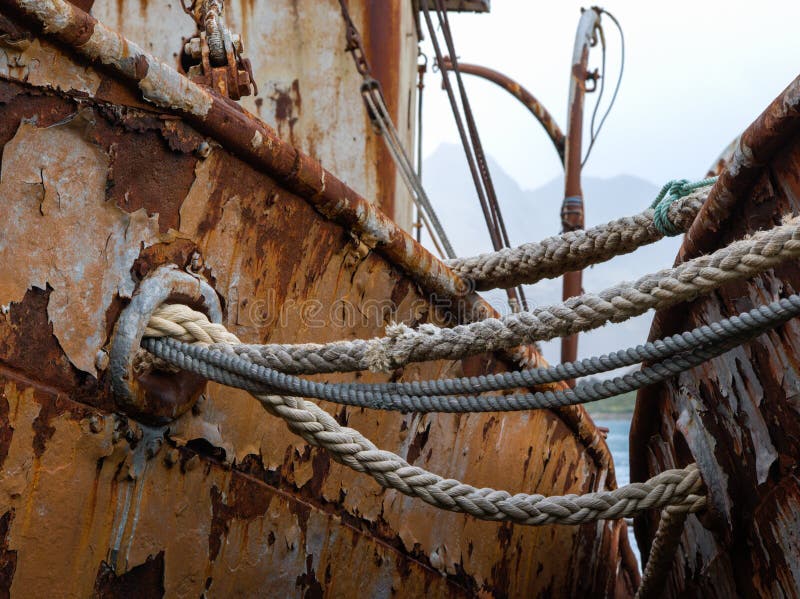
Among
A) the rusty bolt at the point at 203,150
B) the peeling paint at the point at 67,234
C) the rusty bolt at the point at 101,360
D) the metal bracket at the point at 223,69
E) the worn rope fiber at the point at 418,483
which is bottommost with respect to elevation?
the worn rope fiber at the point at 418,483

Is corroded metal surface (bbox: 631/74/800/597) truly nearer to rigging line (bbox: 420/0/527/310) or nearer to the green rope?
the green rope

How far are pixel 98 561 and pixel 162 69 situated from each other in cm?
99

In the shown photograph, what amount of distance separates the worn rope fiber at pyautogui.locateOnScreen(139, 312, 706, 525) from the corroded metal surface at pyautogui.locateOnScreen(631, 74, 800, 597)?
350mm

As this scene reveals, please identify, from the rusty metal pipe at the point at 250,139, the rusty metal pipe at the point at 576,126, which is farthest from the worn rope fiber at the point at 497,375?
the rusty metal pipe at the point at 576,126

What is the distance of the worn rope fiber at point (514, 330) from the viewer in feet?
5.22

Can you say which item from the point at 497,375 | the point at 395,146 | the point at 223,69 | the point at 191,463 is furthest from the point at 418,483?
the point at 395,146

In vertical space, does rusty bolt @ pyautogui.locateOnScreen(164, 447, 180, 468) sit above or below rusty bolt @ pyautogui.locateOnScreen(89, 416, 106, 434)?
below

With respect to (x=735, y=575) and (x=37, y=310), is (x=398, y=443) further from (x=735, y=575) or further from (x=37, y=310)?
(x=37, y=310)

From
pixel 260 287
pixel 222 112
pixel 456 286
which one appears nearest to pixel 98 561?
pixel 260 287

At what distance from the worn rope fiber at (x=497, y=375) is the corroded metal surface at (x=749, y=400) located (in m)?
0.21

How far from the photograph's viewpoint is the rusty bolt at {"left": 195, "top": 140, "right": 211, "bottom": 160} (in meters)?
1.70

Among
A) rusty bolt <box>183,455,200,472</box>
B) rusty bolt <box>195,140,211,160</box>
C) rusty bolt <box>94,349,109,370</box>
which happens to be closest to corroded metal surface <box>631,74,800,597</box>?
rusty bolt <box>195,140,211,160</box>

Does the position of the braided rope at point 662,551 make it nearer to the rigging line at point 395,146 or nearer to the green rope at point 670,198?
the green rope at point 670,198

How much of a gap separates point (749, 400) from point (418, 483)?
0.83 meters
